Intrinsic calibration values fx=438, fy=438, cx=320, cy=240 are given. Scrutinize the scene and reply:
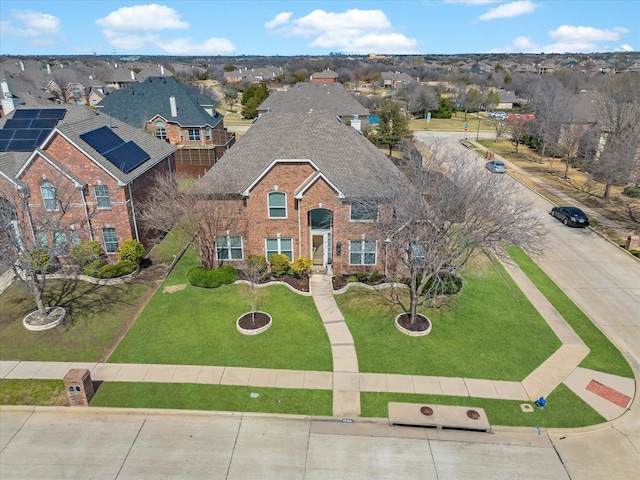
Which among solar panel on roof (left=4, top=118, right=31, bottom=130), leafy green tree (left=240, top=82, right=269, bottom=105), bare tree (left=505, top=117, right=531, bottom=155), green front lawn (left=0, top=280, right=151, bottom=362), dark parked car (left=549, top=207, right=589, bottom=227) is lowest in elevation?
green front lawn (left=0, top=280, right=151, bottom=362)

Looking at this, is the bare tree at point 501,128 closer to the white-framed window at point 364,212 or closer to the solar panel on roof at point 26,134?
the white-framed window at point 364,212

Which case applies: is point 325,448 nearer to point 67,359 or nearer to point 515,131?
point 67,359

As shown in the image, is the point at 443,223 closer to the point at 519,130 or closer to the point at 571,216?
the point at 571,216

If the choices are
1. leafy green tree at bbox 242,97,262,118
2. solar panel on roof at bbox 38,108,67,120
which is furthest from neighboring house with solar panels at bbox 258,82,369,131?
leafy green tree at bbox 242,97,262,118

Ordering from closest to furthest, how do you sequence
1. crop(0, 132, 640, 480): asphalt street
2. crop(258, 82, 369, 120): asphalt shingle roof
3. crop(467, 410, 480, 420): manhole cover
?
crop(0, 132, 640, 480): asphalt street → crop(467, 410, 480, 420): manhole cover → crop(258, 82, 369, 120): asphalt shingle roof

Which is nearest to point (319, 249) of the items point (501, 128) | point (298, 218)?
point (298, 218)

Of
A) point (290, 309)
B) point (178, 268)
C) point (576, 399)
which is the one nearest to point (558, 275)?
point (576, 399)

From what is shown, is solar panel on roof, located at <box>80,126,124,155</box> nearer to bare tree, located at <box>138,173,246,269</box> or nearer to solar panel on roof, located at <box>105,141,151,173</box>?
solar panel on roof, located at <box>105,141,151,173</box>
